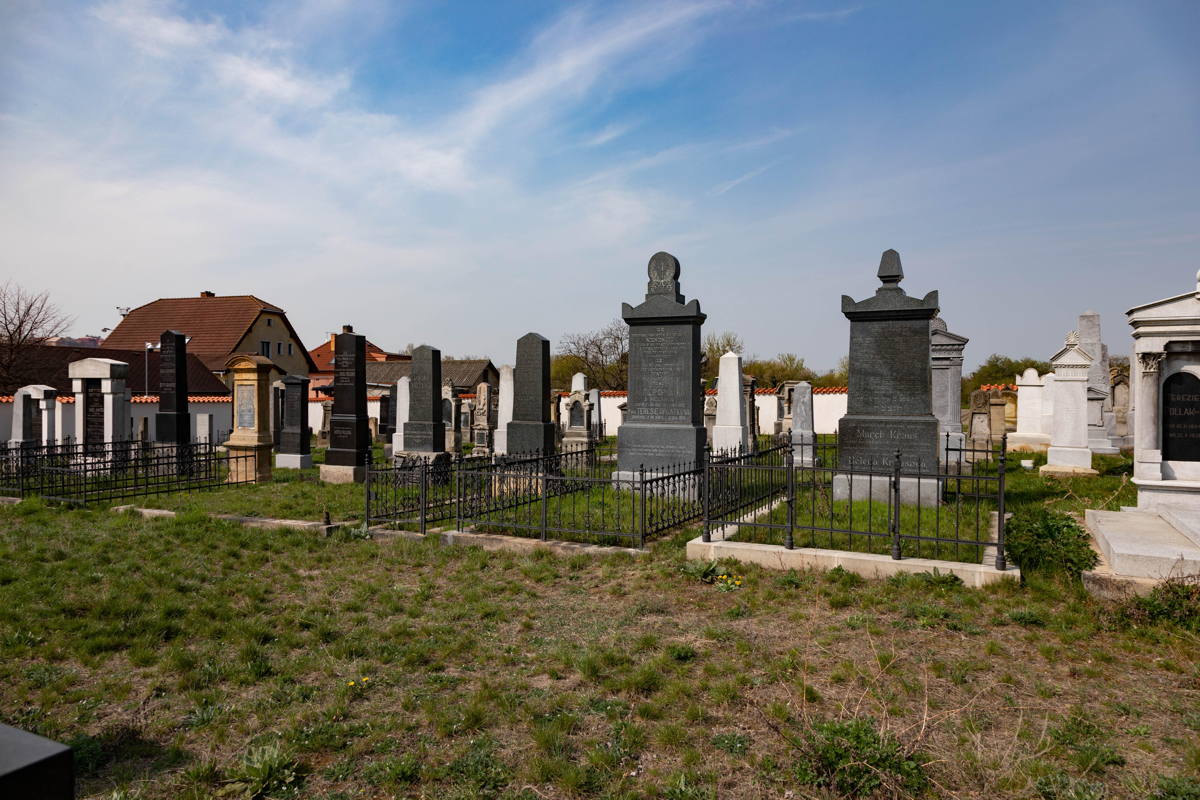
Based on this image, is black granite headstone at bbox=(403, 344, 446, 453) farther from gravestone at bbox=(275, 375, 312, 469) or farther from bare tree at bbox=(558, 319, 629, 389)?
bare tree at bbox=(558, 319, 629, 389)

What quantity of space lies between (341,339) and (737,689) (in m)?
13.2

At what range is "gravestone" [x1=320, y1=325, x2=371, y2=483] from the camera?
14945 millimetres

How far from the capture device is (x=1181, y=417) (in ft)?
27.4

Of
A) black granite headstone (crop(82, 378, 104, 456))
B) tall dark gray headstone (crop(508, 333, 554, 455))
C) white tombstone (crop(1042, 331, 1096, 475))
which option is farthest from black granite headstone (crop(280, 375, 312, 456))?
white tombstone (crop(1042, 331, 1096, 475))

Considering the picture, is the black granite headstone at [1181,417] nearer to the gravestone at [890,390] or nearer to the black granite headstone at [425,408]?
the gravestone at [890,390]

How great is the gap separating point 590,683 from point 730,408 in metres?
12.4

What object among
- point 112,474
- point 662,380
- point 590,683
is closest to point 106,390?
point 112,474

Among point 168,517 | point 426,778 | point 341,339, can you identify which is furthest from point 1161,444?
point 341,339

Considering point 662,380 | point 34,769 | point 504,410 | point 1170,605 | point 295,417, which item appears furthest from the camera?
point 504,410

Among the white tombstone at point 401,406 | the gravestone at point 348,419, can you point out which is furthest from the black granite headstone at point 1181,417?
the white tombstone at point 401,406

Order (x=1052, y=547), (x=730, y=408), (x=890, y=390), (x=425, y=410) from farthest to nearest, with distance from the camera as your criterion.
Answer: (x=730, y=408)
(x=425, y=410)
(x=890, y=390)
(x=1052, y=547)

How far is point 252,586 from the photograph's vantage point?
6.76m

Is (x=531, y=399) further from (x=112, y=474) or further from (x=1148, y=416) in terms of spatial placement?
(x=1148, y=416)

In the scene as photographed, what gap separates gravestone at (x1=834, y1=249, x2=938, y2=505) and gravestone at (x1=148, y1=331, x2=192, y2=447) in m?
15.2
